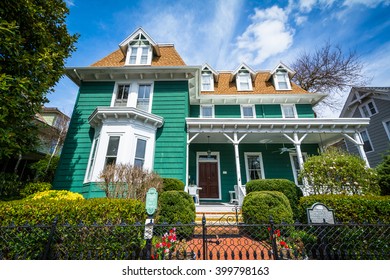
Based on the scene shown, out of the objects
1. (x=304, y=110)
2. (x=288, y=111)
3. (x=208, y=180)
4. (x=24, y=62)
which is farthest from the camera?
(x=288, y=111)

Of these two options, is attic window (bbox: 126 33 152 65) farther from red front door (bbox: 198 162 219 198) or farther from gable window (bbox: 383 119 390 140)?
gable window (bbox: 383 119 390 140)

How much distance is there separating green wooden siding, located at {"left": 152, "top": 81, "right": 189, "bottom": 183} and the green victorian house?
5 cm

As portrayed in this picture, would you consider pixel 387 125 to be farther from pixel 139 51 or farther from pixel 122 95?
pixel 122 95

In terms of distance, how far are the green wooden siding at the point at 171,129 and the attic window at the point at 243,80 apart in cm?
544

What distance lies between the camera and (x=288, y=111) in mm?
12086

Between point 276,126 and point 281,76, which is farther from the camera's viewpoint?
point 281,76

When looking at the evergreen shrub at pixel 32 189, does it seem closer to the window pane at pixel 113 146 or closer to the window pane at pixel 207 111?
the window pane at pixel 113 146

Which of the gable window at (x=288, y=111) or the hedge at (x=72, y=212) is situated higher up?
the gable window at (x=288, y=111)

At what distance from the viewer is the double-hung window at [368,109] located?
1464cm

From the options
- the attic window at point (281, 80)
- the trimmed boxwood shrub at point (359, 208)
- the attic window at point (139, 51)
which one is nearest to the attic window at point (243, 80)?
the attic window at point (281, 80)

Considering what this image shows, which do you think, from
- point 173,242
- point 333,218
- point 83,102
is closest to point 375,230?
point 333,218

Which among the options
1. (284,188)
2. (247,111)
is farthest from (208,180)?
(247,111)

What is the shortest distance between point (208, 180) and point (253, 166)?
3185 millimetres
